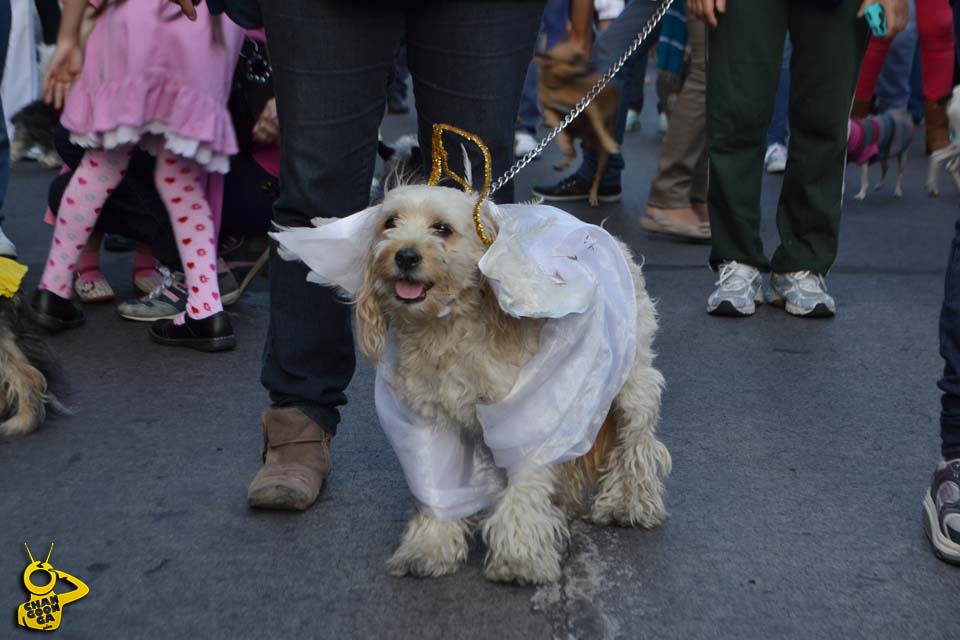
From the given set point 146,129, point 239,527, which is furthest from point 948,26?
point 239,527

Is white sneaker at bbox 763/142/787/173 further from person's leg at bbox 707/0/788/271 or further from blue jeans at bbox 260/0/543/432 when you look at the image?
blue jeans at bbox 260/0/543/432

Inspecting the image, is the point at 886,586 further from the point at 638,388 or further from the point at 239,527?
the point at 239,527

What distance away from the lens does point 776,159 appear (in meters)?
9.62

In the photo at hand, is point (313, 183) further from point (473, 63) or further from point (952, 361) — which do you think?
point (952, 361)

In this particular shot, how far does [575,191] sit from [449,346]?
18.1ft

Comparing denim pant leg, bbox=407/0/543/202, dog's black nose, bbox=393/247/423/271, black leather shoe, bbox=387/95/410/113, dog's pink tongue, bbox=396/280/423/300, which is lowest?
black leather shoe, bbox=387/95/410/113

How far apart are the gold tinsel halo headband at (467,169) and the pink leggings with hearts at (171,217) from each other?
197 centimetres

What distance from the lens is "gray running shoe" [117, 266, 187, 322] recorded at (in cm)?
521

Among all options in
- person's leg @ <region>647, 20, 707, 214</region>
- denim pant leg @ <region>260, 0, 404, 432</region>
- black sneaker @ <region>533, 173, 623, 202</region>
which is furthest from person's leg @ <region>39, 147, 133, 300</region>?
black sneaker @ <region>533, 173, 623, 202</region>

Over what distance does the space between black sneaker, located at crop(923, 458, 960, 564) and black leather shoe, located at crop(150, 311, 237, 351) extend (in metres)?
2.78

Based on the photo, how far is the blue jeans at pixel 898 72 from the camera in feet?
33.5

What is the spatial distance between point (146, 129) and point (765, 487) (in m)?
2.72

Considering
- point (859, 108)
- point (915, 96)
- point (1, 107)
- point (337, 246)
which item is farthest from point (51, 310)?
point (915, 96)

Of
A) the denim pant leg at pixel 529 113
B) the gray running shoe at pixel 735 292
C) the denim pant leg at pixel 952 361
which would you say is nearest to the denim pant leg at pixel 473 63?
the denim pant leg at pixel 952 361
